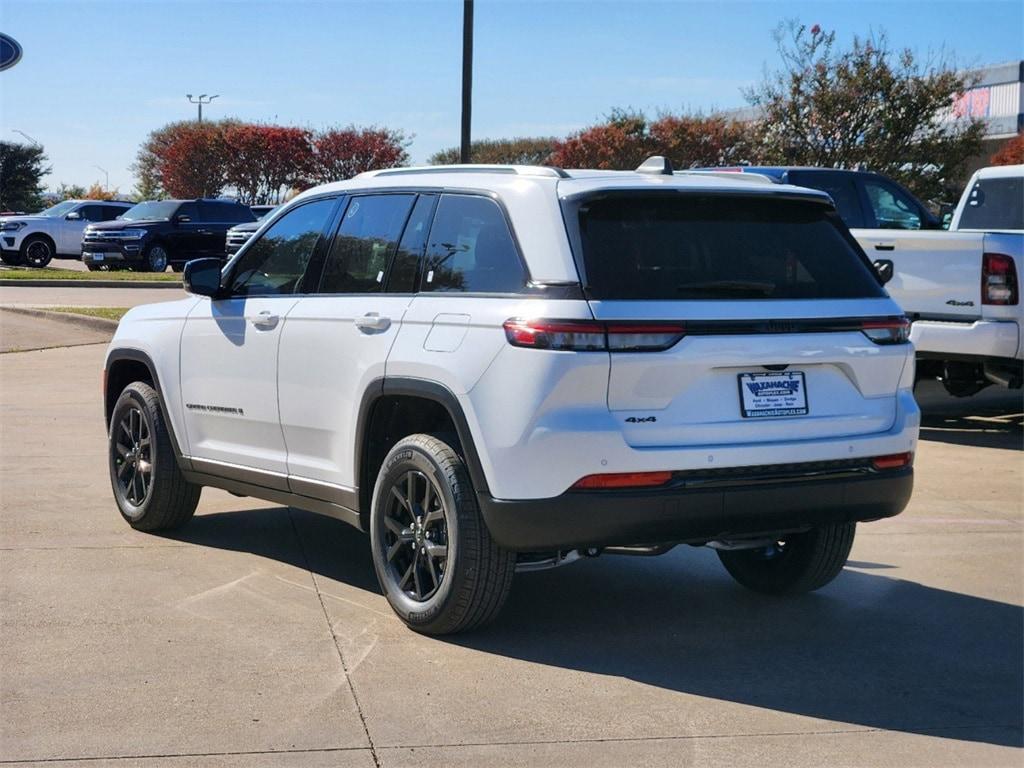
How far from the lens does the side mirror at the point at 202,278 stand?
23.0 ft

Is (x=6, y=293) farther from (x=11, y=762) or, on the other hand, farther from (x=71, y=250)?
(x=11, y=762)

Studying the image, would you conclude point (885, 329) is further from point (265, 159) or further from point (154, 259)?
point (265, 159)

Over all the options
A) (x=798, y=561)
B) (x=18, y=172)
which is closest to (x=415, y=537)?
(x=798, y=561)

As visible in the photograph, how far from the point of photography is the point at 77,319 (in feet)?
62.1

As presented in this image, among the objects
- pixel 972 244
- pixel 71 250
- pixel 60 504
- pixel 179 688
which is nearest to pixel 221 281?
pixel 60 504

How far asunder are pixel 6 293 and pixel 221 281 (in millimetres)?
18728

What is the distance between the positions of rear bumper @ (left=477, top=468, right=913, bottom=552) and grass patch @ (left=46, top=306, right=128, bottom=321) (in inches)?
559

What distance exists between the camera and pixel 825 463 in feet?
18.2

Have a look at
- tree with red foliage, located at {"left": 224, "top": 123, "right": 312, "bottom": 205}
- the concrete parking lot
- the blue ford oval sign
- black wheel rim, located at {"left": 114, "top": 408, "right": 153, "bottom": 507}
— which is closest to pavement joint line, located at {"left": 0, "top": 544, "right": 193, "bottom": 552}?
the concrete parking lot

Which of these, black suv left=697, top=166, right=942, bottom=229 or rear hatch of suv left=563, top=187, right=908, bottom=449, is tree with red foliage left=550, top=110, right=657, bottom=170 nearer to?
black suv left=697, top=166, right=942, bottom=229

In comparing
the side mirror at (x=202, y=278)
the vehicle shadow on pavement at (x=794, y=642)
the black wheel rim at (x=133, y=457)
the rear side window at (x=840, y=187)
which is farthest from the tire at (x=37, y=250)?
the vehicle shadow on pavement at (x=794, y=642)

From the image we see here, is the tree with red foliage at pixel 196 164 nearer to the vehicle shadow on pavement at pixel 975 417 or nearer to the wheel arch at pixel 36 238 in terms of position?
the wheel arch at pixel 36 238

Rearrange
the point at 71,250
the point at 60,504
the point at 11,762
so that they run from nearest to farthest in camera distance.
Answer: the point at 11,762
the point at 60,504
the point at 71,250

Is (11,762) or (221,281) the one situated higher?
(221,281)
